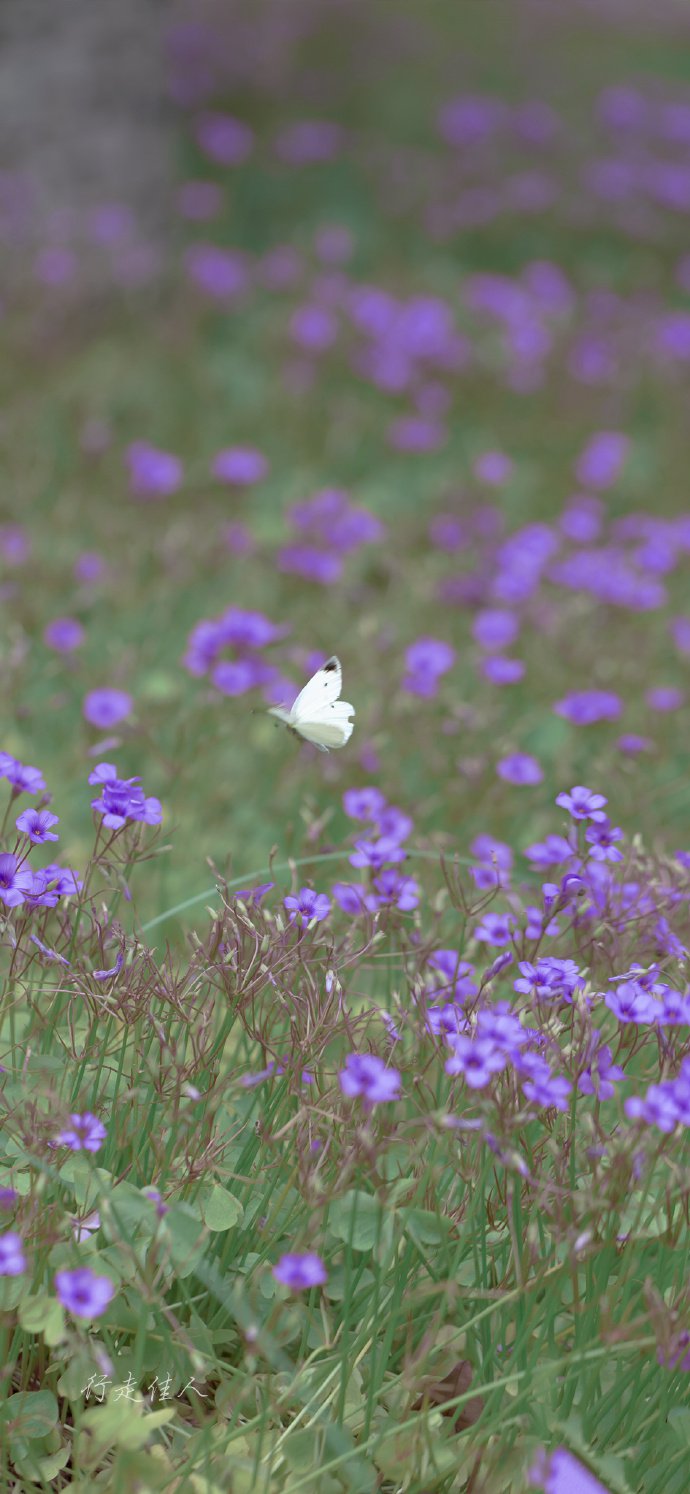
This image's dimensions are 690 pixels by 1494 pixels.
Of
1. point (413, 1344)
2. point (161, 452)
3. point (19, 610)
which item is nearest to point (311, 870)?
point (413, 1344)

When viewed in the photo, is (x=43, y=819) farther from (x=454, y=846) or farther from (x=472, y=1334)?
(x=454, y=846)

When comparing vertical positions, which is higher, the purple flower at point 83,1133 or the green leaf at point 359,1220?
the purple flower at point 83,1133

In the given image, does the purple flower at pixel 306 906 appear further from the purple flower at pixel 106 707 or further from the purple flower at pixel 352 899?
the purple flower at pixel 106 707

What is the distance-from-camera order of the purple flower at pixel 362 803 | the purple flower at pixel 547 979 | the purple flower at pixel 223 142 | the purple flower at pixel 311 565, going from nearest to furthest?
the purple flower at pixel 547 979
the purple flower at pixel 362 803
the purple flower at pixel 311 565
the purple flower at pixel 223 142

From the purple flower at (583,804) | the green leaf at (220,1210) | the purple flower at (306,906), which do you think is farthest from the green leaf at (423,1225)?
the purple flower at (583,804)

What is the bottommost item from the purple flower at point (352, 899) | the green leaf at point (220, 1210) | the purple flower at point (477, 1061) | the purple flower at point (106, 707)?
the green leaf at point (220, 1210)

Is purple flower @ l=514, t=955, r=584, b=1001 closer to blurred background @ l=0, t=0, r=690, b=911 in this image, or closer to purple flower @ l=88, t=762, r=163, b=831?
purple flower @ l=88, t=762, r=163, b=831

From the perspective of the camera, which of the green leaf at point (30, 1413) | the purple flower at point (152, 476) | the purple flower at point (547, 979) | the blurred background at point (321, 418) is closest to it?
the green leaf at point (30, 1413)
